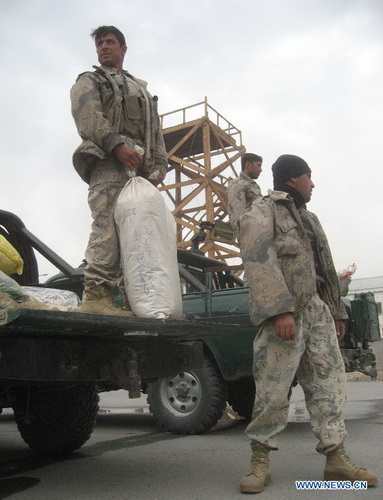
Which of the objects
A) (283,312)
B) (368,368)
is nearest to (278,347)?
(283,312)

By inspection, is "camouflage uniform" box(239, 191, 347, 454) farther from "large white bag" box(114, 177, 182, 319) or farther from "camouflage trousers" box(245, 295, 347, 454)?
"large white bag" box(114, 177, 182, 319)

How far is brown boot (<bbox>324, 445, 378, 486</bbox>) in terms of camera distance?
3137 millimetres

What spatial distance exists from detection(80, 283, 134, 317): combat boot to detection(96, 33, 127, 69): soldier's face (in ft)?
4.68

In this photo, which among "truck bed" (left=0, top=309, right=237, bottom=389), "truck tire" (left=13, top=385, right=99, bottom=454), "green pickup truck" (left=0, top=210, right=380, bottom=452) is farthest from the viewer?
"truck tire" (left=13, top=385, right=99, bottom=454)

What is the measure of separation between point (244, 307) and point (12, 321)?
326cm

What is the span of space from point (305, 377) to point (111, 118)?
185 cm

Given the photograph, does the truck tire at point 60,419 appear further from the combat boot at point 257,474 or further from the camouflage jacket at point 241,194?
the camouflage jacket at point 241,194

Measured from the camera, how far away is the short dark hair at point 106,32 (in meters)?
3.88

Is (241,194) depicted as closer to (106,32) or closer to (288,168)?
(288,168)

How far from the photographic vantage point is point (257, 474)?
124 inches

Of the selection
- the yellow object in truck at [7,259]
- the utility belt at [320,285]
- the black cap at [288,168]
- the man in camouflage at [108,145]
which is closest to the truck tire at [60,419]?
the man in camouflage at [108,145]

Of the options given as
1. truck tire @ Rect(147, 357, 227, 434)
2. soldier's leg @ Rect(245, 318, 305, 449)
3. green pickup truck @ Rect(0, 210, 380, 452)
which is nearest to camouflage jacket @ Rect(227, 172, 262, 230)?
green pickup truck @ Rect(0, 210, 380, 452)

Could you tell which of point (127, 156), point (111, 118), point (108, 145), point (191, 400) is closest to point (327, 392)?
point (127, 156)

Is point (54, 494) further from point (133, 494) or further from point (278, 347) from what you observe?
point (278, 347)
